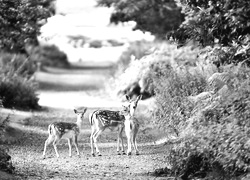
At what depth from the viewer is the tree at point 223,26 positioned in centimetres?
1040

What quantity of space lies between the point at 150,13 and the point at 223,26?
17808mm

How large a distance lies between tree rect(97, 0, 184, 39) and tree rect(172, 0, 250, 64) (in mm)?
15796

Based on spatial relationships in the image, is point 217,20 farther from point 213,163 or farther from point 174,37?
point 213,163

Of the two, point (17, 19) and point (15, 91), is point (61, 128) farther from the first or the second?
point (15, 91)

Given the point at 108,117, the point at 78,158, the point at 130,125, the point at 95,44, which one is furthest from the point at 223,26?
the point at 95,44

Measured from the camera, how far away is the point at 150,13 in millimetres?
28922

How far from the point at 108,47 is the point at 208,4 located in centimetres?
4456

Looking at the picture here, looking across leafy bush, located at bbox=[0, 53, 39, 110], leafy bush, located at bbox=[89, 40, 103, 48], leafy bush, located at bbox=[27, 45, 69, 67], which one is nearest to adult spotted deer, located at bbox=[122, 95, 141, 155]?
leafy bush, located at bbox=[0, 53, 39, 110]

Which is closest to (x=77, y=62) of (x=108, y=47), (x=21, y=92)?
(x=108, y=47)

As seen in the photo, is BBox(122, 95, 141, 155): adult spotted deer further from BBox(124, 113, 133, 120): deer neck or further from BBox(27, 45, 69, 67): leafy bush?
BBox(27, 45, 69, 67): leafy bush

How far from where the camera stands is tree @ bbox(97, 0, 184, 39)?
28.1m

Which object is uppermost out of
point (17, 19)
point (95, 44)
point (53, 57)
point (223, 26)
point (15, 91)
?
point (95, 44)

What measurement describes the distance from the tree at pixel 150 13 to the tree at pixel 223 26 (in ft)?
51.8

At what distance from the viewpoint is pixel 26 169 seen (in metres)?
12.6
